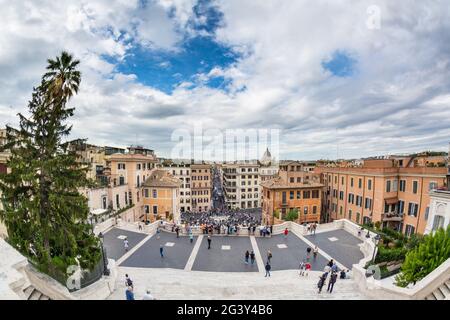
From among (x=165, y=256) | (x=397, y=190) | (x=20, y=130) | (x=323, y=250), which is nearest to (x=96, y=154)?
(x=165, y=256)

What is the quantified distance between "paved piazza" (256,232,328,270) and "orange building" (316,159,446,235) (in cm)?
1613

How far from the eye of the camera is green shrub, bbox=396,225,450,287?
33.4ft

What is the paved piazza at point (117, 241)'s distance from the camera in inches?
712

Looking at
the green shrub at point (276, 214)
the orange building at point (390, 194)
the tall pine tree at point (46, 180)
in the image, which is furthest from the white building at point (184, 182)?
the tall pine tree at point (46, 180)

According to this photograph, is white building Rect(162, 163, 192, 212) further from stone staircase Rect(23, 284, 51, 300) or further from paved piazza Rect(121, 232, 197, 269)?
stone staircase Rect(23, 284, 51, 300)

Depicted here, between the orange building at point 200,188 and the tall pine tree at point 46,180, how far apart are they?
193ft

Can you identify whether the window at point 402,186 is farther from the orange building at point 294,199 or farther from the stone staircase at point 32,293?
the stone staircase at point 32,293

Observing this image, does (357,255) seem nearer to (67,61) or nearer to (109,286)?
(109,286)

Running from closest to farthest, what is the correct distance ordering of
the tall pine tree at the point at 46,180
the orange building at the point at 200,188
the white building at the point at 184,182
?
the tall pine tree at the point at 46,180 < the white building at the point at 184,182 < the orange building at the point at 200,188

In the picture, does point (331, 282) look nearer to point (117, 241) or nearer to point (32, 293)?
point (32, 293)

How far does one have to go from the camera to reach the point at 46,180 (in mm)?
10875

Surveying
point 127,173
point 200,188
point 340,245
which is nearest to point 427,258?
point 340,245

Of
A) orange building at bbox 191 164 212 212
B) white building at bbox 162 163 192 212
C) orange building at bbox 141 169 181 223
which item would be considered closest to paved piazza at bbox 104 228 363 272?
orange building at bbox 141 169 181 223
